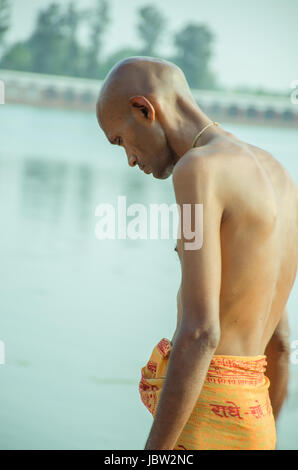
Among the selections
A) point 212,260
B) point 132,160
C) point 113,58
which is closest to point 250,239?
point 212,260

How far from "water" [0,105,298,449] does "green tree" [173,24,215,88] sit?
693 inches

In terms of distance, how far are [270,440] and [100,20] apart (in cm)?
3061

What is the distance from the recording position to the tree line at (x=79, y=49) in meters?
26.8

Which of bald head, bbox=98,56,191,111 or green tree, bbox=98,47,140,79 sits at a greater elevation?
bald head, bbox=98,56,191,111

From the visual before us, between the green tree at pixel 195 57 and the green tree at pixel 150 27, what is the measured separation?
0.83m

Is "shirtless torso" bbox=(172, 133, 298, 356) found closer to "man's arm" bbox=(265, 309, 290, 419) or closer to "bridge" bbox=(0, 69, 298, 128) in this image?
"man's arm" bbox=(265, 309, 290, 419)

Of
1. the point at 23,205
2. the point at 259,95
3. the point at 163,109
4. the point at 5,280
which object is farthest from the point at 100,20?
the point at 163,109

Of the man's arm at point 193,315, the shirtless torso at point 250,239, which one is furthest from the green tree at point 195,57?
the man's arm at point 193,315

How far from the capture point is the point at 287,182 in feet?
4.36

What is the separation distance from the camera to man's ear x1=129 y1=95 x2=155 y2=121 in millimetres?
1300

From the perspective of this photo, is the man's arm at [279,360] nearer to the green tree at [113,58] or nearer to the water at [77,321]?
the water at [77,321]

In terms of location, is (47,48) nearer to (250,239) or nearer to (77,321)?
(77,321)

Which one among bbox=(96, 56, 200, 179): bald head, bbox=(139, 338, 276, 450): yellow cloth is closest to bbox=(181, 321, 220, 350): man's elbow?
bbox=(139, 338, 276, 450): yellow cloth
